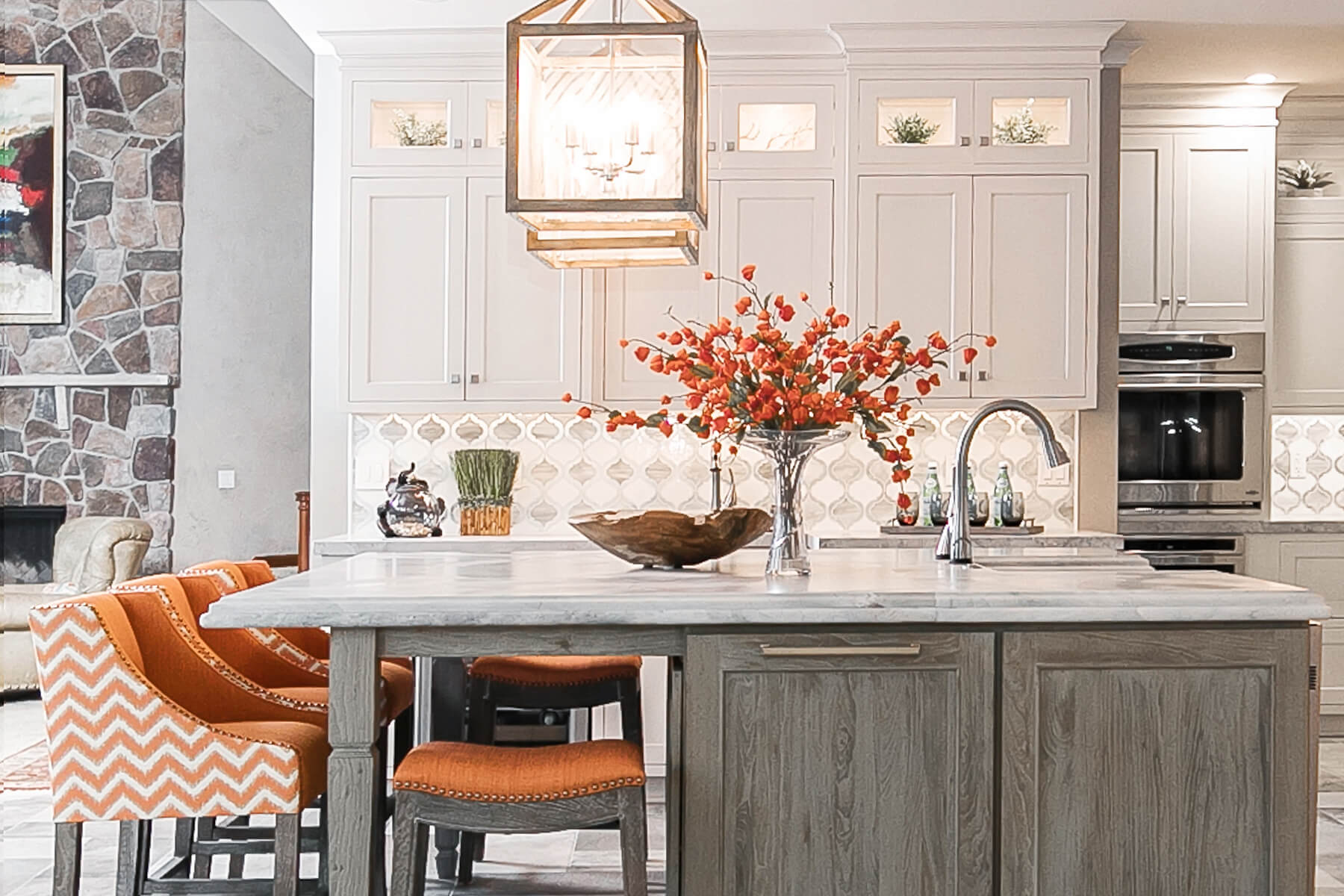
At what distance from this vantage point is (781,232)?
525cm

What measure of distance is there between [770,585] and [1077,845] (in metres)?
0.76

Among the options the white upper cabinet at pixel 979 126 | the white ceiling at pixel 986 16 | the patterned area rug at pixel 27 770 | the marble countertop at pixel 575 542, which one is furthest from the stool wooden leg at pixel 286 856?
the white upper cabinet at pixel 979 126

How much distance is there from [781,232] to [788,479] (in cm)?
244

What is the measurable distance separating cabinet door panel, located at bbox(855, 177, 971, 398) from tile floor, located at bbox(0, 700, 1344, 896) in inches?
81.2

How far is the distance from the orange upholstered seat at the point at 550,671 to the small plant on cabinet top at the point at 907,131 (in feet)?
8.46

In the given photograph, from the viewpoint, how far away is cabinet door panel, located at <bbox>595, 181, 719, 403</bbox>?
5.29 meters

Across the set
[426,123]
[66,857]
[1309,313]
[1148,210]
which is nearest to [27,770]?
[66,857]

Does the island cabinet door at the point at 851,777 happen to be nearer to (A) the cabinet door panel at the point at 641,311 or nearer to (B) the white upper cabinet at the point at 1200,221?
(A) the cabinet door panel at the point at 641,311

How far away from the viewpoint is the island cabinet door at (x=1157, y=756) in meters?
2.61

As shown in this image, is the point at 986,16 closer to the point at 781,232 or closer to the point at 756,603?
the point at 781,232

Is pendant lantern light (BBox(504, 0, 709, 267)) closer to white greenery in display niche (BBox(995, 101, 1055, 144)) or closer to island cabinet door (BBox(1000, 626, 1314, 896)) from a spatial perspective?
island cabinet door (BBox(1000, 626, 1314, 896))

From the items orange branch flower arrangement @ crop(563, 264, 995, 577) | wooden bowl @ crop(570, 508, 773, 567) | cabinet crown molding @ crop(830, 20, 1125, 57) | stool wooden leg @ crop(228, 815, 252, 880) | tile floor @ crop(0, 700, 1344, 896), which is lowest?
tile floor @ crop(0, 700, 1344, 896)

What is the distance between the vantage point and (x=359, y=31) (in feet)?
17.1

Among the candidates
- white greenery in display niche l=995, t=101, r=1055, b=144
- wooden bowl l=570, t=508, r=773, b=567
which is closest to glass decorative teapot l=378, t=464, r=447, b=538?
wooden bowl l=570, t=508, r=773, b=567
